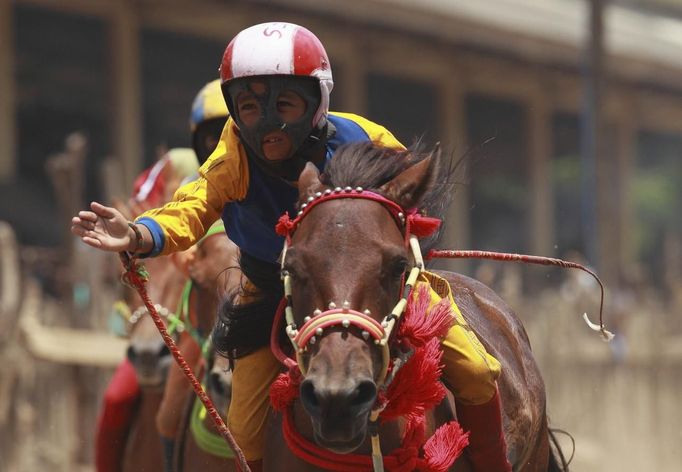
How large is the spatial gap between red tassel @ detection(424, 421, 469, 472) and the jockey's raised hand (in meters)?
1.12

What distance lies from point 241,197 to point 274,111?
0.33m

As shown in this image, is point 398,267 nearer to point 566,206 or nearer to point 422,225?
point 422,225

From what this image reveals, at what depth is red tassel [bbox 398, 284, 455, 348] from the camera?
398 centimetres

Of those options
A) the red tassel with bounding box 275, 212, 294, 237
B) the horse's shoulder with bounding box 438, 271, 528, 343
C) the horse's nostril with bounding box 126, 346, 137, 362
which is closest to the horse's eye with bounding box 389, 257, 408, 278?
the red tassel with bounding box 275, 212, 294, 237

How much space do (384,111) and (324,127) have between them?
15.0 m

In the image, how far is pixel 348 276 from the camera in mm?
3783

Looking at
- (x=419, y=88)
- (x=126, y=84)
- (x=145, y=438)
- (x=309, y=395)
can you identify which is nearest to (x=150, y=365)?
(x=145, y=438)

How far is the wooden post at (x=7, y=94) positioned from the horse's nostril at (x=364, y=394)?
11078 millimetres

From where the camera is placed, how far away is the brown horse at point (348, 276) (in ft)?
11.8

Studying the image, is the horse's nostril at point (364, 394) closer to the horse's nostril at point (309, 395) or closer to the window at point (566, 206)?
the horse's nostril at point (309, 395)

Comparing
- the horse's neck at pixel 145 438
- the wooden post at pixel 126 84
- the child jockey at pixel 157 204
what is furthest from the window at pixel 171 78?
the horse's neck at pixel 145 438

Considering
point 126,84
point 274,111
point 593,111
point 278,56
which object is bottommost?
point 126,84

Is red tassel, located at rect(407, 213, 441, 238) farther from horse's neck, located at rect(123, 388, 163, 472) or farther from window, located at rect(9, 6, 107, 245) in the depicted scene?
window, located at rect(9, 6, 107, 245)

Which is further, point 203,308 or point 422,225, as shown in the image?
point 203,308
